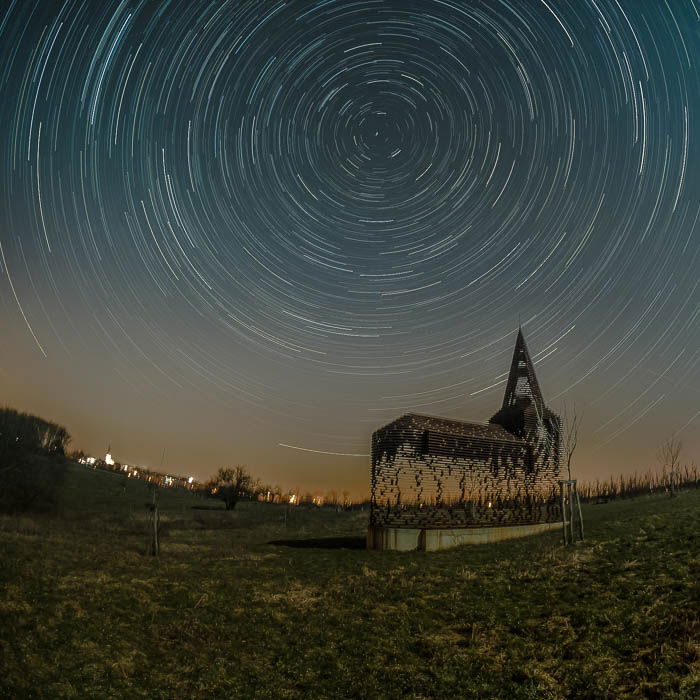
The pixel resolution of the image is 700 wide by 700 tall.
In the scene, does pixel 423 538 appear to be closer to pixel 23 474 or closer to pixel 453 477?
pixel 453 477

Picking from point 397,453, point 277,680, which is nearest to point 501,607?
point 277,680

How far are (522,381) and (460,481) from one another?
48.2 ft

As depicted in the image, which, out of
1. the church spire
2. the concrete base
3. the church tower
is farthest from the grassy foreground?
the church spire

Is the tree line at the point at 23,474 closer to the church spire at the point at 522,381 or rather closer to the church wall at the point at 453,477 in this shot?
the church wall at the point at 453,477

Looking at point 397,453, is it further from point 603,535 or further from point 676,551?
point 676,551

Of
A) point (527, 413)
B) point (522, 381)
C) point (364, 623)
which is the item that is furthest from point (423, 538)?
point (522, 381)

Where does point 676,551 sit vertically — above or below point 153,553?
above

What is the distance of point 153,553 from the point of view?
25844 mm

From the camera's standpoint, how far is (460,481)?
29.9 m

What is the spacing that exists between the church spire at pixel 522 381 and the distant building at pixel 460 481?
4357mm

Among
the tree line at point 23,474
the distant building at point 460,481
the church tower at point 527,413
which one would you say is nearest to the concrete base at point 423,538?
the distant building at point 460,481

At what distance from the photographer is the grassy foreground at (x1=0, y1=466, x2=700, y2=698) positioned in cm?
1082

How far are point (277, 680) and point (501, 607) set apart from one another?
7.18m

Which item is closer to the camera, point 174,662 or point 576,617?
point 174,662
